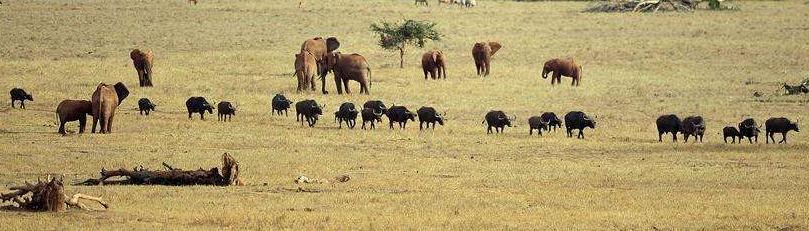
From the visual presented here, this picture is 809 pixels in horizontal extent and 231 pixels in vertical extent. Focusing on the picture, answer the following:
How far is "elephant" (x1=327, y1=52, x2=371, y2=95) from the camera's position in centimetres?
4561

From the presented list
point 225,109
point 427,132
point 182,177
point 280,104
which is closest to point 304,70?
point 280,104

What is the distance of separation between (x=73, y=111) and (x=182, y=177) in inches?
338

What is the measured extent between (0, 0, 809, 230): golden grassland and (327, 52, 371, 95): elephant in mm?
834

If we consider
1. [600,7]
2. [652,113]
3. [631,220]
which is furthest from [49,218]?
[600,7]

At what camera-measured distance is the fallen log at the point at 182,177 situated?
2412cm

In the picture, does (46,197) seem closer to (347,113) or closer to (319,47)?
(347,113)

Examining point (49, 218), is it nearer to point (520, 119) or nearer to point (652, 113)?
point (520, 119)

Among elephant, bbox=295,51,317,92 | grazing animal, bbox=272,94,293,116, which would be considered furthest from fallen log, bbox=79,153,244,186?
elephant, bbox=295,51,317,92

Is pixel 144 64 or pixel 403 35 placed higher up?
pixel 403 35

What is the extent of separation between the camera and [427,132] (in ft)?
116

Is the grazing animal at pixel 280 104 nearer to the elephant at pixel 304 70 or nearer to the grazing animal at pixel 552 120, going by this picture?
the grazing animal at pixel 552 120

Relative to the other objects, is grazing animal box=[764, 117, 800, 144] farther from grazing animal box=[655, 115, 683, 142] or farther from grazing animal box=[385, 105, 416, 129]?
grazing animal box=[385, 105, 416, 129]

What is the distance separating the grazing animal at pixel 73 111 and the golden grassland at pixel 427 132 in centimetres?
33

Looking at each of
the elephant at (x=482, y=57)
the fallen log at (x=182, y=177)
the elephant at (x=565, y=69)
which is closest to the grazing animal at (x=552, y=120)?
the fallen log at (x=182, y=177)
